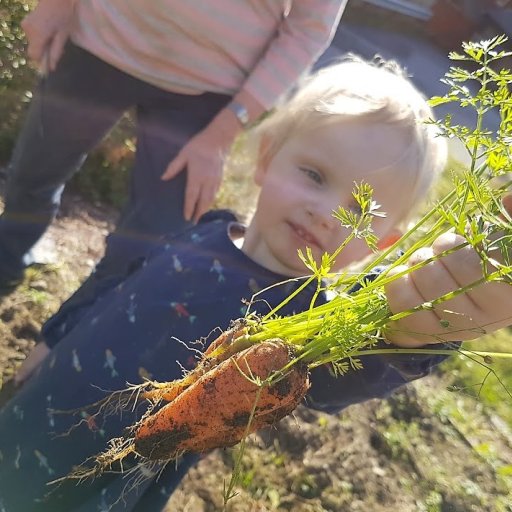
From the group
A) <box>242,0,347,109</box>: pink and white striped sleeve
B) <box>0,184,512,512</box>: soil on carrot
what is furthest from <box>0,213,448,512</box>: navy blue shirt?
<box>0,184,512,512</box>: soil on carrot

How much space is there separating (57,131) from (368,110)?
1232 mm

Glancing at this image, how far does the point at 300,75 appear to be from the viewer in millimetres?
2184

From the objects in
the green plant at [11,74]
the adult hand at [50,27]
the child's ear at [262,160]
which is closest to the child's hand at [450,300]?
the child's ear at [262,160]

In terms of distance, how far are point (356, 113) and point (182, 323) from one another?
0.73 meters

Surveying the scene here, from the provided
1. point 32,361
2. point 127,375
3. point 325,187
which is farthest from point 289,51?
point 32,361

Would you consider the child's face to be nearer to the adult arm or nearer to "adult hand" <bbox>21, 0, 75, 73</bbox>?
the adult arm

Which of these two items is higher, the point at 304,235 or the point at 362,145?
the point at 362,145

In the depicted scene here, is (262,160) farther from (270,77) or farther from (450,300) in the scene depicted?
(450,300)

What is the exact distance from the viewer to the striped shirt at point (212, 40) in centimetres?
210

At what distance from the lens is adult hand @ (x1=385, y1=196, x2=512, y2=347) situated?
108 cm

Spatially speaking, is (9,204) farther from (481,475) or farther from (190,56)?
(481,475)

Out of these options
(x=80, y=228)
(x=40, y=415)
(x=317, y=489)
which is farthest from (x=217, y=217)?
(x=80, y=228)

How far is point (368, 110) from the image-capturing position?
1.73m

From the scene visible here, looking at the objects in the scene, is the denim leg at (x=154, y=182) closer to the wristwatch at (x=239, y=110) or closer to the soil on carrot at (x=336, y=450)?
the wristwatch at (x=239, y=110)
